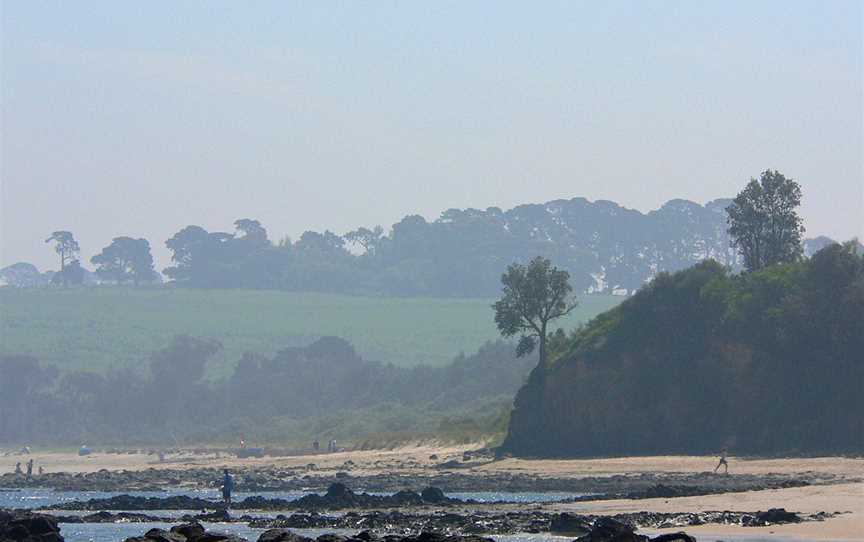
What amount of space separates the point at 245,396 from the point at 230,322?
4253 cm

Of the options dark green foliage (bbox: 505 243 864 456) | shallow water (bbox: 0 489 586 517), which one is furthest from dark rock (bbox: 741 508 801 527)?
dark green foliage (bbox: 505 243 864 456)

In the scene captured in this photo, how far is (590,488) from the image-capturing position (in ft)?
169

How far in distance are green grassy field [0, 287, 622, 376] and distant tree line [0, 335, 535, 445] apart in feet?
38.3

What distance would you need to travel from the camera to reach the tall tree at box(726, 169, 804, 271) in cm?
7144

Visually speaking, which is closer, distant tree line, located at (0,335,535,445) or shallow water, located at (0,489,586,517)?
shallow water, located at (0,489,586,517)

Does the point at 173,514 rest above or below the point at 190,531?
above

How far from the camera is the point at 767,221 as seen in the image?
72500 millimetres

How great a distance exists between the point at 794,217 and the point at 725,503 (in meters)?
33.5

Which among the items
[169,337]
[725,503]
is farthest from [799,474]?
[169,337]

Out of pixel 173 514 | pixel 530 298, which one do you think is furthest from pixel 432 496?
pixel 530 298

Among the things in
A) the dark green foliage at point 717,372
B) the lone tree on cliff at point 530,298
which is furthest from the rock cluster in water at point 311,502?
the lone tree on cliff at point 530,298

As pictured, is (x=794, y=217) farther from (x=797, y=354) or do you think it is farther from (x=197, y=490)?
(x=197, y=490)

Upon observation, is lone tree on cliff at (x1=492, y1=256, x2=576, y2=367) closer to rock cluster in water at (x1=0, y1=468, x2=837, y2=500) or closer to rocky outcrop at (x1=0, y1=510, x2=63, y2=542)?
rock cluster in water at (x1=0, y1=468, x2=837, y2=500)

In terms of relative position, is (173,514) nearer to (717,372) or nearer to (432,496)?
(432,496)
